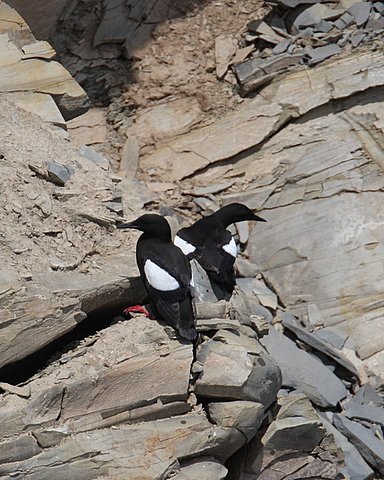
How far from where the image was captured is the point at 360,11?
977 centimetres

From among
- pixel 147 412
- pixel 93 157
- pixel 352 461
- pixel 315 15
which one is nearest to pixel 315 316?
pixel 352 461

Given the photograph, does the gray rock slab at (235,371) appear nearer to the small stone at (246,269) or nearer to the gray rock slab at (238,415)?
the gray rock slab at (238,415)

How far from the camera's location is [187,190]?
883 centimetres

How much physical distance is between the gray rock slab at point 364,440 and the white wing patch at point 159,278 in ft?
8.90

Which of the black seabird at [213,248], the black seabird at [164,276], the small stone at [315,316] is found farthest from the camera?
the small stone at [315,316]

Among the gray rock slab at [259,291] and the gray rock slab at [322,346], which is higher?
the gray rock slab at [259,291]

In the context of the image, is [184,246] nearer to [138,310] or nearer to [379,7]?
[138,310]

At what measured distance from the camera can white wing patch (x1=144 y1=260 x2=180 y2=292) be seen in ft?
16.5

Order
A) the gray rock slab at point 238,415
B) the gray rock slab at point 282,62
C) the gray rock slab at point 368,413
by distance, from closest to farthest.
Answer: the gray rock slab at point 238,415, the gray rock slab at point 368,413, the gray rock slab at point 282,62

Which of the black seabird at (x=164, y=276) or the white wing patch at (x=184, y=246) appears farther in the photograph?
the white wing patch at (x=184, y=246)

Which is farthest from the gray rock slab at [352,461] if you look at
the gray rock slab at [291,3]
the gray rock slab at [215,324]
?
the gray rock slab at [291,3]

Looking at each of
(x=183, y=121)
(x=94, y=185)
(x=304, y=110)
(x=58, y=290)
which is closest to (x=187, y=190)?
(x=183, y=121)

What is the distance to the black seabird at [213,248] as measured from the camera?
582cm

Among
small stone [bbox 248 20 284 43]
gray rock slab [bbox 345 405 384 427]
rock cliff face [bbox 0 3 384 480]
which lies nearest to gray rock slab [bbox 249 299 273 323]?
rock cliff face [bbox 0 3 384 480]
